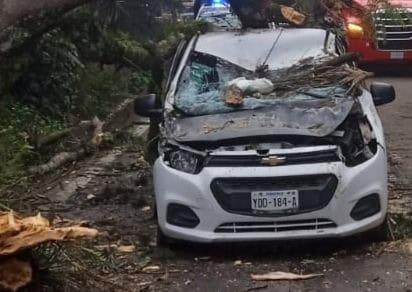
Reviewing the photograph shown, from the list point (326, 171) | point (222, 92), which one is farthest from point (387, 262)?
point (222, 92)

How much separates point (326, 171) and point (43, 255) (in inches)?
88.7

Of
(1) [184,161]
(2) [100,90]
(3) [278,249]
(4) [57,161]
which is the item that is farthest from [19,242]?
(2) [100,90]

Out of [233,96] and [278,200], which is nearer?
[278,200]

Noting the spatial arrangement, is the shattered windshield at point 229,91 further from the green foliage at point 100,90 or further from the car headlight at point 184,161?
the green foliage at point 100,90

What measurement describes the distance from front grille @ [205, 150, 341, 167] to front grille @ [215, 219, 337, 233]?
1.45 ft

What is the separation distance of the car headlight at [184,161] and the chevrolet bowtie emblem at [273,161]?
512mm

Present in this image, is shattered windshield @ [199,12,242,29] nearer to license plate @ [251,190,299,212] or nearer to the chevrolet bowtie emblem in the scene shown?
the chevrolet bowtie emblem

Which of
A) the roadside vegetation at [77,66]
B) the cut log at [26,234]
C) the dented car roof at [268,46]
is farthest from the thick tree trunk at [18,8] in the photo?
the roadside vegetation at [77,66]

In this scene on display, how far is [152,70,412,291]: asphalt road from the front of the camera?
20.9ft

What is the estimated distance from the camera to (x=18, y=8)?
5559mm

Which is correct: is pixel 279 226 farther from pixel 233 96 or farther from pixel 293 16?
pixel 293 16

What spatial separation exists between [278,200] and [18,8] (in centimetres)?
242

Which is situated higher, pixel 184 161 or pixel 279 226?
pixel 184 161

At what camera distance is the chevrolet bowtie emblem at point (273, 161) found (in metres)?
6.79
